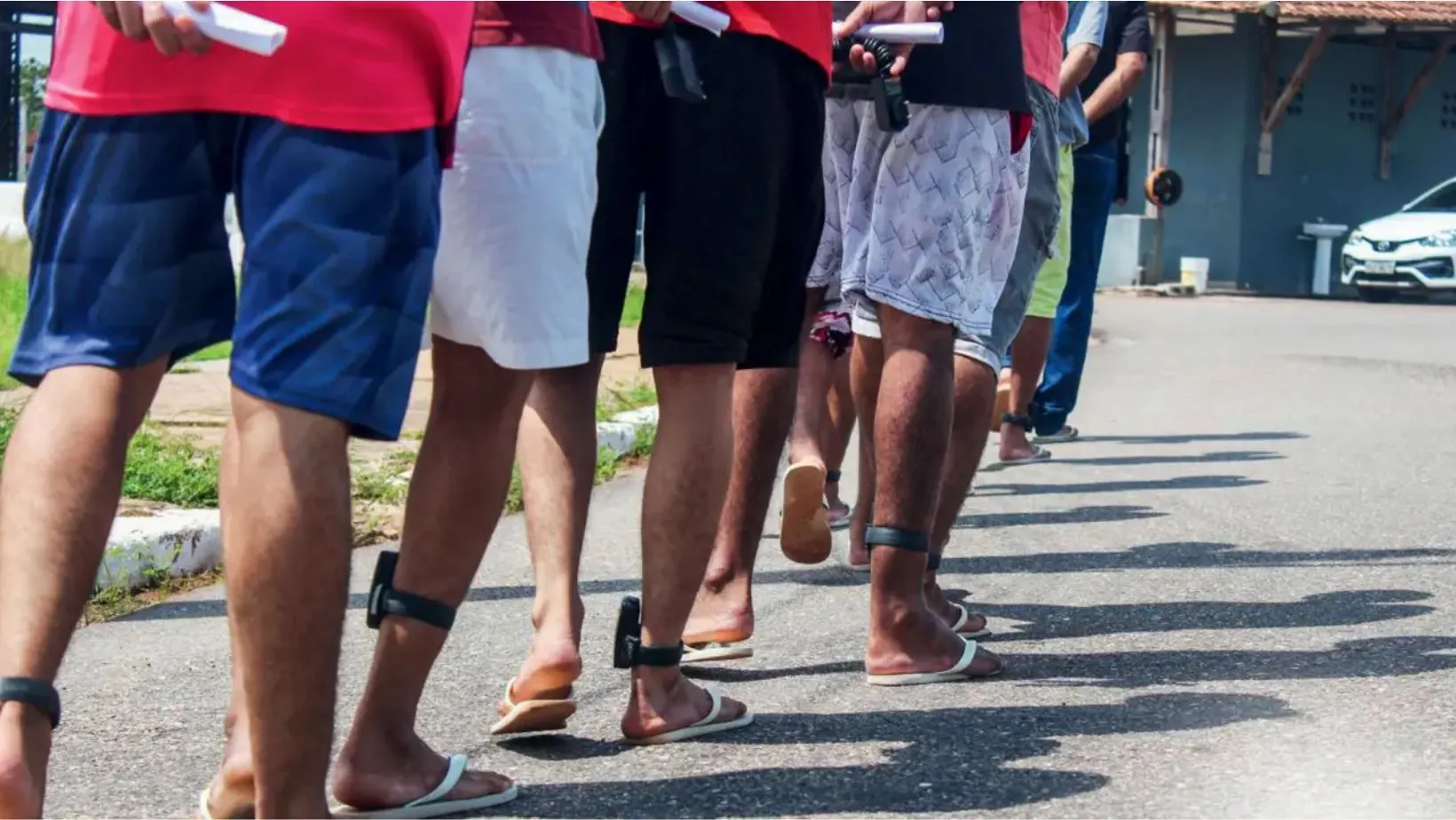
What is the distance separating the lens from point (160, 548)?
4781 millimetres

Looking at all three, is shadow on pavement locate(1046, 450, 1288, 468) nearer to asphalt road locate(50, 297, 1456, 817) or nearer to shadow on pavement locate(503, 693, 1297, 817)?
asphalt road locate(50, 297, 1456, 817)

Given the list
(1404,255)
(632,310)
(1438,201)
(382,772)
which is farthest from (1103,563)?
(1438,201)

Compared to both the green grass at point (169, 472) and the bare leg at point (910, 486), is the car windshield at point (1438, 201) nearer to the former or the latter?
the green grass at point (169, 472)

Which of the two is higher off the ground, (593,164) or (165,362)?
(593,164)

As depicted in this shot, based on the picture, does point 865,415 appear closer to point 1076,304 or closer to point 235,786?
point 235,786

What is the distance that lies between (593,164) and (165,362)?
2.11ft

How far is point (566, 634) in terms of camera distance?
3.18 meters

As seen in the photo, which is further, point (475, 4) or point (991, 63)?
point (991, 63)

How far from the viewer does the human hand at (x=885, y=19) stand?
367 cm

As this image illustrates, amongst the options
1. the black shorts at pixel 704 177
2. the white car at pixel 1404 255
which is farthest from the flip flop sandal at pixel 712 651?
the white car at pixel 1404 255

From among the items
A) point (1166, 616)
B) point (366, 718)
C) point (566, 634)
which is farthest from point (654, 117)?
point (1166, 616)

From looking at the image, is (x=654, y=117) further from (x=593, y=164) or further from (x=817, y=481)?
(x=817, y=481)

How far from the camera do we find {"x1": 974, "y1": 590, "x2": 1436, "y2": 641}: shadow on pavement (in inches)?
170

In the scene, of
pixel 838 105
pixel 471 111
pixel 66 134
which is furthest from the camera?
pixel 838 105
